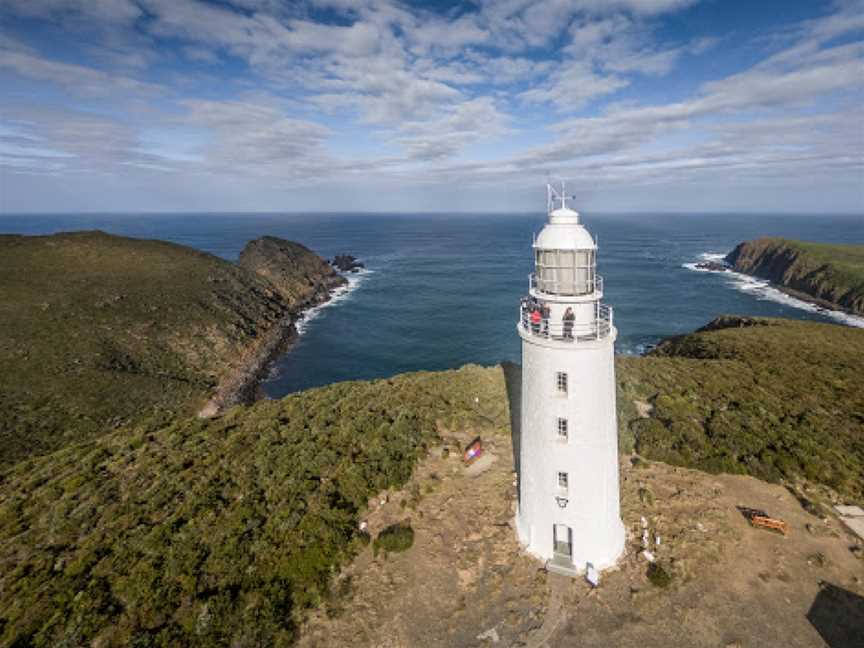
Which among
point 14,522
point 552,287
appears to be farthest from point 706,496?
point 14,522

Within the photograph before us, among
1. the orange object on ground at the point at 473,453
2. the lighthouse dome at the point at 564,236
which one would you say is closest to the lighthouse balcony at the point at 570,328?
the lighthouse dome at the point at 564,236

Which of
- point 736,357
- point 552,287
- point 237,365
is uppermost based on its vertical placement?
point 552,287

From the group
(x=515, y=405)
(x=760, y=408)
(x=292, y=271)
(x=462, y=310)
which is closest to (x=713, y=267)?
(x=462, y=310)

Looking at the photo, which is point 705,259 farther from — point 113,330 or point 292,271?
point 113,330

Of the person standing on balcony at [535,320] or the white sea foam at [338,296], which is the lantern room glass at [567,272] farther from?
the white sea foam at [338,296]

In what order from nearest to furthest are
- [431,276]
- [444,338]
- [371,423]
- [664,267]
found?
[371,423] < [444,338] < [431,276] < [664,267]

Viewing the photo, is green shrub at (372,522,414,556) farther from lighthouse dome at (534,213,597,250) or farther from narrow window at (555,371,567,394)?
lighthouse dome at (534,213,597,250)

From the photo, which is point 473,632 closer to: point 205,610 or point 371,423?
point 205,610
